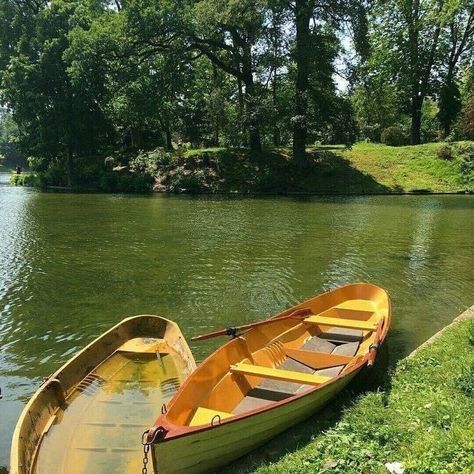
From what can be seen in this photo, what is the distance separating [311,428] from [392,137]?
148 feet

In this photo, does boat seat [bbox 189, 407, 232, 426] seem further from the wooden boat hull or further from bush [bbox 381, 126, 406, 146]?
bush [bbox 381, 126, 406, 146]

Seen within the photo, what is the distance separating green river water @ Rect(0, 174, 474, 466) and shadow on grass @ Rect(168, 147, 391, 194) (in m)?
9.80

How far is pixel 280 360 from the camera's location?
8.11 metres

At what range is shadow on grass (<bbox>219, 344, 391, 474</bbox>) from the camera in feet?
19.1

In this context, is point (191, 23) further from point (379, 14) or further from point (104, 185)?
point (379, 14)

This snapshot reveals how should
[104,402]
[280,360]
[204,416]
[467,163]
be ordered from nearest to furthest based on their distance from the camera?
[204,416]
[104,402]
[280,360]
[467,163]

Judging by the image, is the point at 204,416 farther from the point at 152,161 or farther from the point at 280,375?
the point at 152,161

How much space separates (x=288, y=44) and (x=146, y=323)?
99.1 ft

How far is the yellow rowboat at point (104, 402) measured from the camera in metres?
5.82

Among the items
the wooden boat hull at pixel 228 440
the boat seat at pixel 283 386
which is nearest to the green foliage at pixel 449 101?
the boat seat at pixel 283 386

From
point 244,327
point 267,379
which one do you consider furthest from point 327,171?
point 267,379

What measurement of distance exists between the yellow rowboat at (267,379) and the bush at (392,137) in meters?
40.5

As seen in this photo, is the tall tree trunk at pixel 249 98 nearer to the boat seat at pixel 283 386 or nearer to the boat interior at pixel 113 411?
the boat seat at pixel 283 386

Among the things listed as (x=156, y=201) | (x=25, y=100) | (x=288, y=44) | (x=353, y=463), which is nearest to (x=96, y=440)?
(x=353, y=463)
